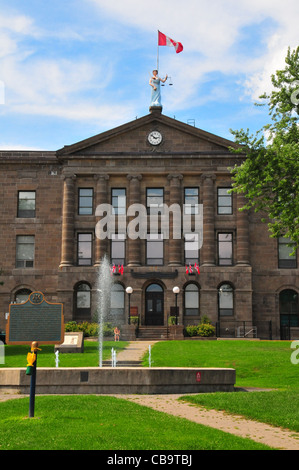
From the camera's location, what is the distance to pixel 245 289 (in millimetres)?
45000

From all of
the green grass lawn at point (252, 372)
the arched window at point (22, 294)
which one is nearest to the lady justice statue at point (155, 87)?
the arched window at point (22, 294)

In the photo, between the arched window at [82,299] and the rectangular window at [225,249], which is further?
the rectangular window at [225,249]

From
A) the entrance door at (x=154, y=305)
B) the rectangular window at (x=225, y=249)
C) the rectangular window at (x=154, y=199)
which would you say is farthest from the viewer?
the rectangular window at (x=154, y=199)

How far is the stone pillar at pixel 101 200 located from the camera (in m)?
46.1

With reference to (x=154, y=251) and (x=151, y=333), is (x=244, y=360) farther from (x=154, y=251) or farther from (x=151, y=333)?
(x=154, y=251)

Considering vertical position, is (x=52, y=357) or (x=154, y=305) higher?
(x=154, y=305)

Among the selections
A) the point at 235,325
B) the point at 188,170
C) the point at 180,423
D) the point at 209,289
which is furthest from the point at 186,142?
the point at 180,423

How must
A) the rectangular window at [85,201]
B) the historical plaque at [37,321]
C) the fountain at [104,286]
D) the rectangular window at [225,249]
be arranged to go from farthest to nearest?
the rectangular window at [85,201] → the rectangular window at [225,249] → the fountain at [104,286] → the historical plaque at [37,321]

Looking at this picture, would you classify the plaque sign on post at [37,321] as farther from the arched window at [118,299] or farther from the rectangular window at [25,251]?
the rectangular window at [25,251]

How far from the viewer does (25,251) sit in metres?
47.9

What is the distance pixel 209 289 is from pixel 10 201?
18113 millimetres

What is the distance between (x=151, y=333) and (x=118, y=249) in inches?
324

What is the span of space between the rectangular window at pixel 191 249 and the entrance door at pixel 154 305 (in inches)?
131

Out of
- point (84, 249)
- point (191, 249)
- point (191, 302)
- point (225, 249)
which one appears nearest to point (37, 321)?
point (191, 302)
